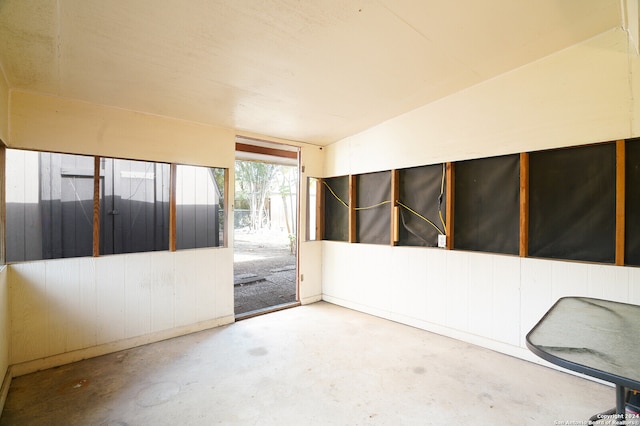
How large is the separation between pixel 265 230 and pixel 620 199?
1432 cm

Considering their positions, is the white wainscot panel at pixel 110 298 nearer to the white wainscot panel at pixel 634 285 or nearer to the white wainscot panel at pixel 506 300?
the white wainscot panel at pixel 506 300

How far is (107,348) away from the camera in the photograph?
8.94 feet

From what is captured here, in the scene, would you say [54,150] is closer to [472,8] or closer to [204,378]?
[204,378]

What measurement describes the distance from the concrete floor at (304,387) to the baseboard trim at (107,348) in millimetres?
72

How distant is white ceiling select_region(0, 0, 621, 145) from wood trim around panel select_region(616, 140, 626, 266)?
0.94 m

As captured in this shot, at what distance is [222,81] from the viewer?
94.5 inches

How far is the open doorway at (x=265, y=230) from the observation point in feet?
14.3

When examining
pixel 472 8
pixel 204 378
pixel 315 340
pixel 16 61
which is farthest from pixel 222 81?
pixel 315 340

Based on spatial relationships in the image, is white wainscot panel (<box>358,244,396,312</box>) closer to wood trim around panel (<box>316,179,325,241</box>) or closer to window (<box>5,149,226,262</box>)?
wood trim around panel (<box>316,179,325,241</box>)

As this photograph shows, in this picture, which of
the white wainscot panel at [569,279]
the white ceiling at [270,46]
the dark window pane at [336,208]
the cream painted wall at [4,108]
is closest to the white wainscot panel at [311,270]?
the dark window pane at [336,208]

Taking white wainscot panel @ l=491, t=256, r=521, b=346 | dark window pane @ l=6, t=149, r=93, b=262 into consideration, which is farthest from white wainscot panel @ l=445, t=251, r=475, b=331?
dark window pane @ l=6, t=149, r=93, b=262

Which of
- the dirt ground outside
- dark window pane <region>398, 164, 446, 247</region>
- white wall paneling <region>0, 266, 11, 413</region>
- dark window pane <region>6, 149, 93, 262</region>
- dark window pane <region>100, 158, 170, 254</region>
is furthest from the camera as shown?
the dirt ground outside

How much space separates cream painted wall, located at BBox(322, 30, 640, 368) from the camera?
2230 millimetres

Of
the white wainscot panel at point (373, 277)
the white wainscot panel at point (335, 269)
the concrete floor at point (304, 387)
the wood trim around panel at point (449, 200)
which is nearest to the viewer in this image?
the concrete floor at point (304, 387)
